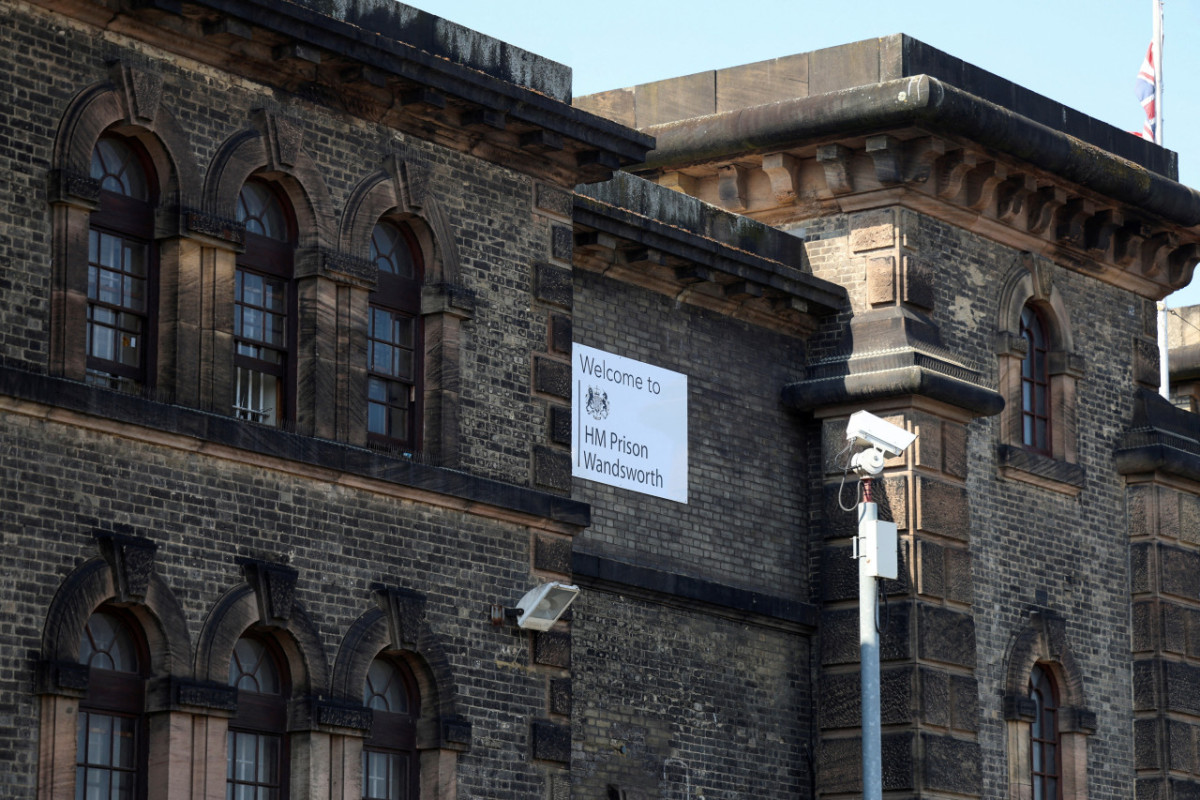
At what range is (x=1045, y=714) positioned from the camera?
1026 inches

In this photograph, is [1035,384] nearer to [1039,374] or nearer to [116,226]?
[1039,374]

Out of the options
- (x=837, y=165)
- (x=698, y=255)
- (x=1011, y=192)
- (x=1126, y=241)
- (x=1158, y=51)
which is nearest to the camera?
(x=698, y=255)

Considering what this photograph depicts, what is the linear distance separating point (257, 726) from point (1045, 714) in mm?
10524

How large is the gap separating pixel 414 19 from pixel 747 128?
Result: 619cm

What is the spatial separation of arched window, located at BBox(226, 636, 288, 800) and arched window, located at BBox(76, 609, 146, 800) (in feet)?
2.74

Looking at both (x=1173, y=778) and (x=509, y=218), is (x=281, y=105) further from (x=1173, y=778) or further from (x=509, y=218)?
(x=1173, y=778)

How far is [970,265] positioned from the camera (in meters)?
26.2

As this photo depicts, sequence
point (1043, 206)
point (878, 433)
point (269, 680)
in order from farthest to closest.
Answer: point (1043, 206)
point (878, 433)
point (269, 680)

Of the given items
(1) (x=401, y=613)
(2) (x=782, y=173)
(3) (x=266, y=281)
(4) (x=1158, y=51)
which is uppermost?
(4) (x=1158, y=51)

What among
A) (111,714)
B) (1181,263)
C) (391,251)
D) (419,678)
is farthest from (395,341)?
(1181,263)

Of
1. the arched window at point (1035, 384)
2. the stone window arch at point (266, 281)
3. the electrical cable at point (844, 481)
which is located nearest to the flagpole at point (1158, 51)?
the arched window at point (1035, 384)

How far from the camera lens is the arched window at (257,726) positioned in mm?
18438

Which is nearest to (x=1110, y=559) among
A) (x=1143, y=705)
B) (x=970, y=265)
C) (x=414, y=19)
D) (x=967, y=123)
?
(x=1143, y=705)

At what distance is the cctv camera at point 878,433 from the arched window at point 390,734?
15.5 ft
